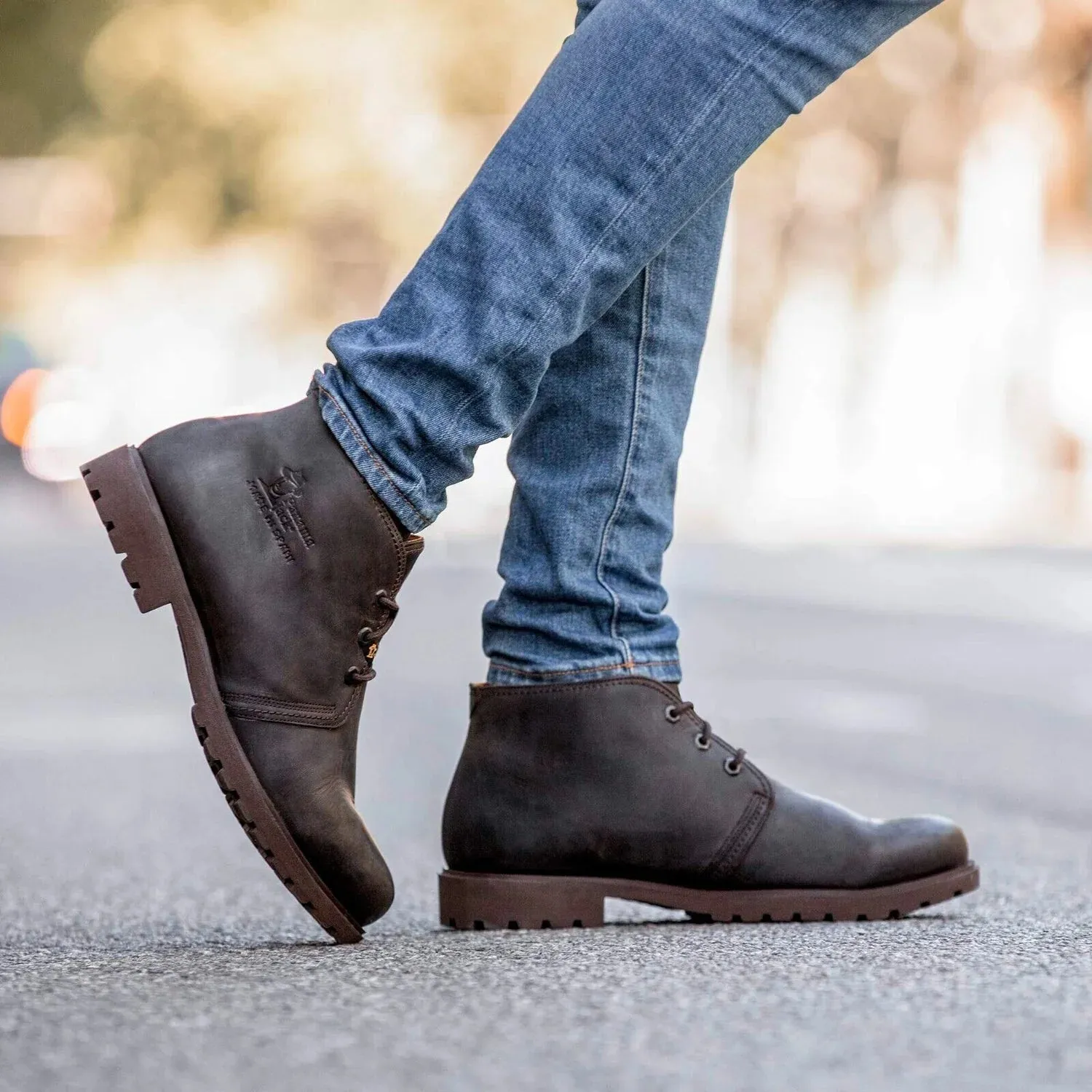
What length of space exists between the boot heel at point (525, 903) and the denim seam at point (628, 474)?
8.6 inches

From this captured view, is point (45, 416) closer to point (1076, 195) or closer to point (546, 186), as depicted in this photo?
point (1076, 195)

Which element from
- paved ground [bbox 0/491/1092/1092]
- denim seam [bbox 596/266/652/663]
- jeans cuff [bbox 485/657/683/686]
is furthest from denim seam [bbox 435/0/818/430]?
paved ground [bbox 0/491/1092/1092]

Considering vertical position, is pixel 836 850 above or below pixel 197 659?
below

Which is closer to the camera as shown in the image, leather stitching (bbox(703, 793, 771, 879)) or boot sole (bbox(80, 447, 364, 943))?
boot sole (bbox(80, 447, 364, 943))

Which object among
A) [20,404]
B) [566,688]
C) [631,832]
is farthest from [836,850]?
[20,404]

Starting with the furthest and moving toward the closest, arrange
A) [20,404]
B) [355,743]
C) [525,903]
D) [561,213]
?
[20,404], [525,903], [355,743], [561,213]

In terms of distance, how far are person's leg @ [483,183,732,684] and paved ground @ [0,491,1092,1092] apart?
0.89 ft

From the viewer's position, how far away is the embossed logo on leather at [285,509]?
1.54 m

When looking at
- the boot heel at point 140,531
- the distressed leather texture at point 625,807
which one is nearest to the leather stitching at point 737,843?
the distressed leather texture at point 625,807

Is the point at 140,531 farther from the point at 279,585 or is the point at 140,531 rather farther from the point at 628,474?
the point at 628,474

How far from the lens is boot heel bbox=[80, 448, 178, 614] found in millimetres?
1523

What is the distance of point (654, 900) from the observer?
1775 mm

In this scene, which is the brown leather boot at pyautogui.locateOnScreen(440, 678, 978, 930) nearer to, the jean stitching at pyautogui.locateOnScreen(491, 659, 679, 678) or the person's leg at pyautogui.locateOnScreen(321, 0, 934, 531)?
the jean stitching at pyautogui.locateOnScreen(491, 659, 679, 678)

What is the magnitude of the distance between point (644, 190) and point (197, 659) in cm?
52
